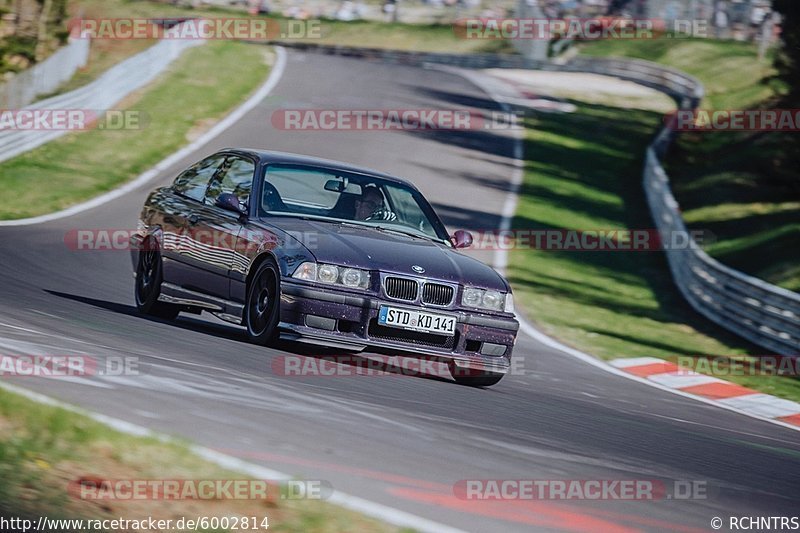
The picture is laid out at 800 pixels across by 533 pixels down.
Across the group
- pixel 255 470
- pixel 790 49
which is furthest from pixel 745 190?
pixel 255 470

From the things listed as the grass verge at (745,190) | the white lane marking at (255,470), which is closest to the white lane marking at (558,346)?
the grass verge at (745,190)

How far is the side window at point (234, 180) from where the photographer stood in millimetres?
10500

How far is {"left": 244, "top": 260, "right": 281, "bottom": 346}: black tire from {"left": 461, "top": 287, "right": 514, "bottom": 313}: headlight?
132 centimetres

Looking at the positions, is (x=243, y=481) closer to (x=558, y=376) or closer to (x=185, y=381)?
(x=185, y=381)

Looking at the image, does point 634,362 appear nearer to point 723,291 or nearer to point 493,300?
point 723,291

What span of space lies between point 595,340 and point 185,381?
30.6 feet

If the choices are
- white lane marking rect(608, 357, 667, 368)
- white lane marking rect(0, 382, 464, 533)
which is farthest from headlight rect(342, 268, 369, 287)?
white lane marking rect(608, 357, 667, 368)

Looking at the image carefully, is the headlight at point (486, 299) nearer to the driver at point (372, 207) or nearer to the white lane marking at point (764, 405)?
the driver at point (372, 207)

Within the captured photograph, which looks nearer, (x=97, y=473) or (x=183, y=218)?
(x=97, y=473)

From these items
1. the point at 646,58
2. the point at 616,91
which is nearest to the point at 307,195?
the point at 616,91

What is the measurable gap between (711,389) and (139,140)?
1560 cm

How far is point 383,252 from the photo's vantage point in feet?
31.4

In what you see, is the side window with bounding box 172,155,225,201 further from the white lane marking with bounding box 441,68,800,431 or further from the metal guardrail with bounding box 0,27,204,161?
the metal guardrail with bounding box 0,27,204,161

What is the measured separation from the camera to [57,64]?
2902 cm
